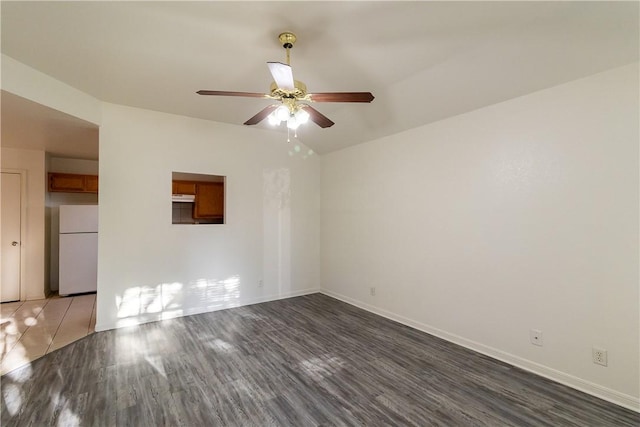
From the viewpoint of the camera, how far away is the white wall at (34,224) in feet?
15.8

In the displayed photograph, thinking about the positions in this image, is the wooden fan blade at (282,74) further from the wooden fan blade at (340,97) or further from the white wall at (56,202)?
the white wall at (56,202)

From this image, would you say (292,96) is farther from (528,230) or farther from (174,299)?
(174,299)

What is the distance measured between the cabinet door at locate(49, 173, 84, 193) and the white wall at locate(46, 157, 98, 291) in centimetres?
16

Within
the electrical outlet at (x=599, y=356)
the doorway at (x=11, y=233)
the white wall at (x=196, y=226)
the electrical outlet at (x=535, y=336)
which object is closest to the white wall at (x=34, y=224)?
the doorway at (x=11, y=233)

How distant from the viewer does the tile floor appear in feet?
9.58

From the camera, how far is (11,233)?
4.74 metres

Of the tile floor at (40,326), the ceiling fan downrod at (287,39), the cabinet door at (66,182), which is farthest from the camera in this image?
the cabinet door at (66,182)

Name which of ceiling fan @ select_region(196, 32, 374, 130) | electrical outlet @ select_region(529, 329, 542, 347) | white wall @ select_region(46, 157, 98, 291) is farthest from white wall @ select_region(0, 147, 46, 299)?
electrical outlet @ select_region(529, 329, 542, 347)

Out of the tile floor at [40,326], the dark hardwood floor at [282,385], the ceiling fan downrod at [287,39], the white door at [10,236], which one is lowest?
the dark hardwood floor at [282,385]

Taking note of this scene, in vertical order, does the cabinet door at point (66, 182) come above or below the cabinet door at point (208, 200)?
above

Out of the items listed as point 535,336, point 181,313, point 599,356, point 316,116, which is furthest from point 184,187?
point 599,356

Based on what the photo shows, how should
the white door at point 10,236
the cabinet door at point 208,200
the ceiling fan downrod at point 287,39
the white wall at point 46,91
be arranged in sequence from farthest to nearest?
1. the cabinet door at point 208,200
2. the white door at point 10,236
3. the white wall at point 46,91
4. the ceiling fan downrod at point 287,39

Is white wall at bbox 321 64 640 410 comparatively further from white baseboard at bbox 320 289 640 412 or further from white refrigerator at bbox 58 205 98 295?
white refrigerator at bbox 58 205 98 295

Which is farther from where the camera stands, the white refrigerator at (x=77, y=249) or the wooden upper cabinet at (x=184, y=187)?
the wooden upper cabinet at (x=184, y=187)
